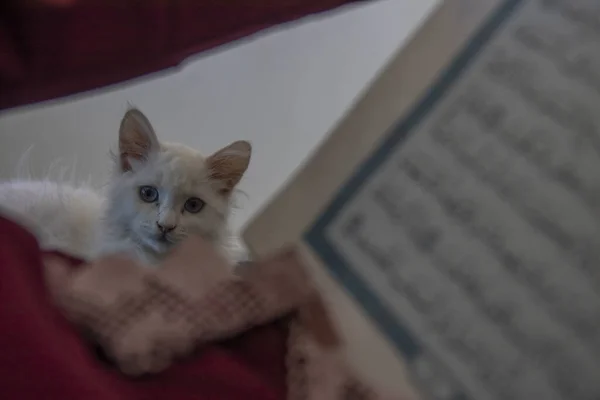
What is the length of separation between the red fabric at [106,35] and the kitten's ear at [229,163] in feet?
0.76

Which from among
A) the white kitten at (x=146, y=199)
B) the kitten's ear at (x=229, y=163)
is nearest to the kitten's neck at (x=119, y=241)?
the white kitten at (x=146, y=199)

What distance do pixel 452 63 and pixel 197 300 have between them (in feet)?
1.04

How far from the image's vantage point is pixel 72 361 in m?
0.45

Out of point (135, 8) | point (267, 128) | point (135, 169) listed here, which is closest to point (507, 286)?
point (135, 8)

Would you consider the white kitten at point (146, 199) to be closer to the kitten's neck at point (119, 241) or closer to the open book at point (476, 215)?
the kitten's neck at point (119, 241)

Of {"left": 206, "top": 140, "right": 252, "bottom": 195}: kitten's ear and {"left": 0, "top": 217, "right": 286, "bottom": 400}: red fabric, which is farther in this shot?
{"left": 206, "top": 140, "right": 252, "bottom": 195}: kitten's ear

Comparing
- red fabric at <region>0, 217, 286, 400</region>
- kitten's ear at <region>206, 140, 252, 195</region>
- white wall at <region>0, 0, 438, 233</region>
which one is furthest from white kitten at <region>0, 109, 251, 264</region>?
red fabric at <region>0, 217, 286, 400</region>

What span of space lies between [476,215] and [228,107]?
0.67 meters

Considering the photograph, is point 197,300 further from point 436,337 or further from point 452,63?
point 452,63

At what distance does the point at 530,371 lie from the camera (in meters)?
0.50

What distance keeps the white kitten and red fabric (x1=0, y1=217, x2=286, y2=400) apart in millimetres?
284

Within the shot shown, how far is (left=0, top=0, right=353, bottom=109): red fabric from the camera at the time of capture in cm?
53

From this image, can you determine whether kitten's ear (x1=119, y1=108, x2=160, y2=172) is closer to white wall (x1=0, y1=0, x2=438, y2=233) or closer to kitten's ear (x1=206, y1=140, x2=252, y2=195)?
kitten's ear (x1=206, y1=140, x2=252, y2=195)

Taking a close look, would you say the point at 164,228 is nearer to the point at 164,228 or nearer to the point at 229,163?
the point at 164,228
